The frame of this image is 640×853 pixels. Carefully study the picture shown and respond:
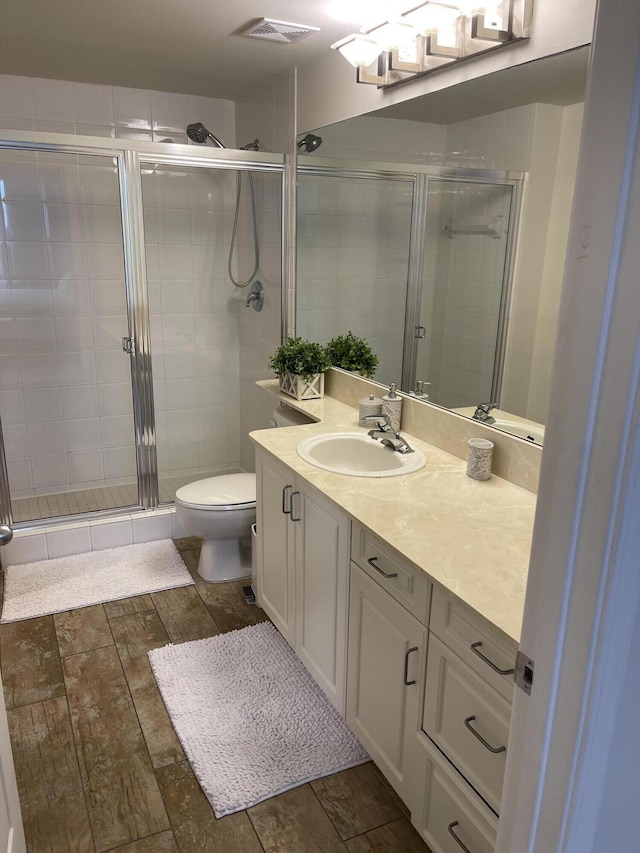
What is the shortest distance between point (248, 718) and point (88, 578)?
1257 millimetres

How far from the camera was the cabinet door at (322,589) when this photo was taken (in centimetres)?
193

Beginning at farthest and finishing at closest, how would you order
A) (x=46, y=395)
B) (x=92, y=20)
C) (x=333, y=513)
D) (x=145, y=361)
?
(x=46, y=395) < (x=145, y=361) < (x=92, y=20) < (x=333, y=513)

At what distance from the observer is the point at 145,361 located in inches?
130

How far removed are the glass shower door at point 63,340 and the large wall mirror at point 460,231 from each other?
1.27 meters

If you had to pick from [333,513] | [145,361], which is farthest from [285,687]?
[145,361]

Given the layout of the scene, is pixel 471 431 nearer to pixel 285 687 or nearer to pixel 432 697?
pixel 432 697

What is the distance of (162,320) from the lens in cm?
362

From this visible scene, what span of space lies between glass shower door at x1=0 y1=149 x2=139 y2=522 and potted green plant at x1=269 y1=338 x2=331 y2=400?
1.04m

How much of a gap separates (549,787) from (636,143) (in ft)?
2.66

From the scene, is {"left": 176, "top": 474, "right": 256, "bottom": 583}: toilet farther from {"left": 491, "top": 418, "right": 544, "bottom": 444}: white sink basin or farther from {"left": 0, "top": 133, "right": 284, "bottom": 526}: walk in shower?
{"left": 491, "top": 418, "right": 544, "bottom": 444}: white sink basin

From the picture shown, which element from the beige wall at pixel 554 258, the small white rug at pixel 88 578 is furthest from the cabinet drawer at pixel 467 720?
the small white rug at pixel 88 578

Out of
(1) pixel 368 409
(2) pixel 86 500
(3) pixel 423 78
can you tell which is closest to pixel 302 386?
(1) pixel 368 409

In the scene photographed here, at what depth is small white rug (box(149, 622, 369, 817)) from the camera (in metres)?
1.93

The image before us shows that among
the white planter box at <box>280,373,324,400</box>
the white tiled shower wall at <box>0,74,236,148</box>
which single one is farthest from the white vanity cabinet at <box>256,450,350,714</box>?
the white tiled shower wall at <box>0,74,236,148</box>
